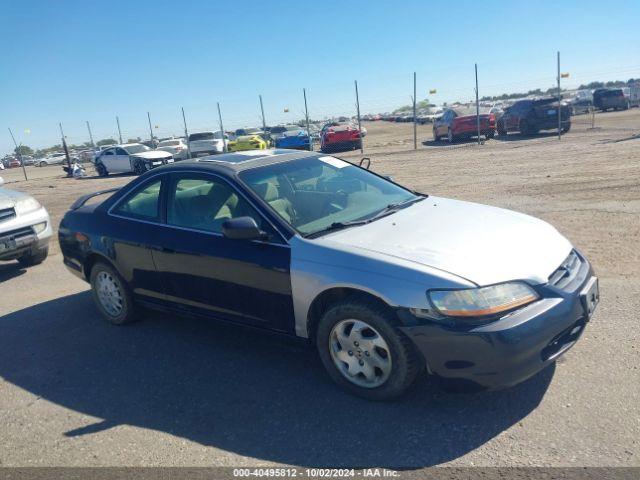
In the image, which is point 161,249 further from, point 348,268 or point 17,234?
point 17,234

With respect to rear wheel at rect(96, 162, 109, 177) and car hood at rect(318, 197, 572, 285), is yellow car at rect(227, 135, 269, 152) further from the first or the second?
car hood at rect(318, 197, 572, 285)

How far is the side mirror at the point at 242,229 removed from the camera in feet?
12.3

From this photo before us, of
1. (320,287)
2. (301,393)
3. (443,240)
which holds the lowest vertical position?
(301,393)

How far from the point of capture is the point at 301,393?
3.73 metres

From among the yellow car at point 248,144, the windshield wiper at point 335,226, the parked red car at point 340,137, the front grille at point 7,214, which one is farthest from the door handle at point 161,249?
the yellow car at point 248,144

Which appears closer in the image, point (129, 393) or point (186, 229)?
point (129, 393)

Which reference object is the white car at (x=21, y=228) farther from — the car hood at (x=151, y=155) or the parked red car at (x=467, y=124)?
the parked red car at (x=467, y=124)

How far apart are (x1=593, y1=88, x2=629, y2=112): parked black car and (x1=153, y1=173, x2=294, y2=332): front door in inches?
1505

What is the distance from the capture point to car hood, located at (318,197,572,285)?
10.7 feet

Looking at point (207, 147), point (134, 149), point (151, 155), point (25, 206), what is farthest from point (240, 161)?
point (207, 147)

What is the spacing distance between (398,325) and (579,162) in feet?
37.0

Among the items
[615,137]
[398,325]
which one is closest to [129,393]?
[398,325]

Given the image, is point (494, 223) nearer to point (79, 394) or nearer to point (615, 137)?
point (79, 394)

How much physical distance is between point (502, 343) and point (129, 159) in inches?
946
